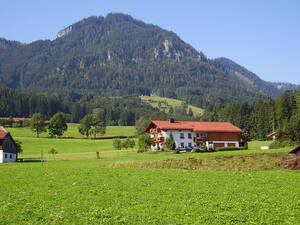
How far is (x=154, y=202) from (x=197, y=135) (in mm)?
79980

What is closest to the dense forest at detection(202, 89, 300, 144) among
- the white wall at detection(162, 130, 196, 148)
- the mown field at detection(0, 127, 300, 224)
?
the white wall at detection(162, 130, 196, 148)

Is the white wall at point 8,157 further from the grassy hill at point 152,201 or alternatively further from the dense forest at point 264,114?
the dense forest at point 264,114

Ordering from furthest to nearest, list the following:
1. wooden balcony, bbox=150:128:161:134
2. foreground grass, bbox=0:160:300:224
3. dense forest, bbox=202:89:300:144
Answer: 1. dense forest, bbox=202:89:300:144
2. wooden balcony, bbox=150:128:161:134
3. foreground grass, bbox=0:160:300:224

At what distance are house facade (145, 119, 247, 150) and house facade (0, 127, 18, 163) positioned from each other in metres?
39.1

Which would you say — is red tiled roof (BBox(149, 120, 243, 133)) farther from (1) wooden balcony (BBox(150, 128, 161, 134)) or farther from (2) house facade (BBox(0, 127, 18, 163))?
(2) house facade (BBox(0, 127, 18, 163))

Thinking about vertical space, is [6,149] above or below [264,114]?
below

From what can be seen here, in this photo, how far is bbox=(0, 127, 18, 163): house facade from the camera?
69938 millimetres

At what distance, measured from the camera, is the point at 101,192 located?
69.8 feet

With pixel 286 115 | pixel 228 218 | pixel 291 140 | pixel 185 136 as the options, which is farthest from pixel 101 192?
pixel 286 115

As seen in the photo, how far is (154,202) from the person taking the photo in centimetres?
1809

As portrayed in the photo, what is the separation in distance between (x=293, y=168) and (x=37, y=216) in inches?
1169

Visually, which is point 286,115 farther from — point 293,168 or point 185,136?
point 293,168

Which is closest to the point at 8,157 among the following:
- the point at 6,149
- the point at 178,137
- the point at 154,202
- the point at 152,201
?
the point at 6,149

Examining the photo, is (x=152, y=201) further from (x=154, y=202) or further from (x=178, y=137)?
(x=178, y=137)
